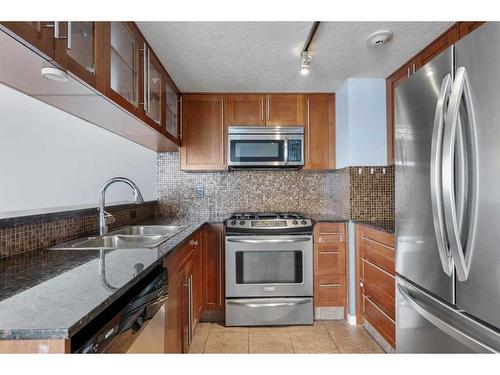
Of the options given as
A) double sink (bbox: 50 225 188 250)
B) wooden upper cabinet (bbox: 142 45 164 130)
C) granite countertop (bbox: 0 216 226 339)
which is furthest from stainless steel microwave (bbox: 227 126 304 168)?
granite countertop (bbox: 0 216 226 339)

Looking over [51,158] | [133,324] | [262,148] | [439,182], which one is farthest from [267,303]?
[51,158]

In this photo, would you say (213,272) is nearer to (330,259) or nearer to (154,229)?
(154,229)

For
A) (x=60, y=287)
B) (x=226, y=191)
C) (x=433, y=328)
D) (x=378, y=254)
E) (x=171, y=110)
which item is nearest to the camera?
(x=60, y=287)

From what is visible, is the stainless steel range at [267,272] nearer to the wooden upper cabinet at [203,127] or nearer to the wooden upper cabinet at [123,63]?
the wooden upper cabinet at [203,127]

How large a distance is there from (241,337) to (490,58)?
235cm

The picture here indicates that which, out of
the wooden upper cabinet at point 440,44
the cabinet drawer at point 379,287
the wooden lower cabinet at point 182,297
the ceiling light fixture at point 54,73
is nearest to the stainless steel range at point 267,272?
the wooden lower cabinet at point 182,297

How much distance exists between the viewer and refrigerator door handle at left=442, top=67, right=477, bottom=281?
0.96 meters

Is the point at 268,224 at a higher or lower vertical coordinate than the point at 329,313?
higher

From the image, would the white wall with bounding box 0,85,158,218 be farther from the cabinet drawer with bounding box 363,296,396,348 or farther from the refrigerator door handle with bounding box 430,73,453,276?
the cabinet drawer with bounding box 363,296,396,348

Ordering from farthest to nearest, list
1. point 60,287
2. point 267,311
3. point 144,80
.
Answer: point 267,311
point 144,80
point 60,287

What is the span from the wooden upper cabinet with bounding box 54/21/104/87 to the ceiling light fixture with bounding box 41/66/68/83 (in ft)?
0.09

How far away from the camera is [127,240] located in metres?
1.92

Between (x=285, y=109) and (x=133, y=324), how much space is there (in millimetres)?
2488
